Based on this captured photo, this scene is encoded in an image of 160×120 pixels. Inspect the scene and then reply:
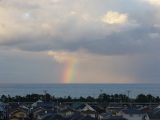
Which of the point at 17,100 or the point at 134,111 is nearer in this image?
the point at 134,111

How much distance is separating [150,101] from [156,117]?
85.7 feet

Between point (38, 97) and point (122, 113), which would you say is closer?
point (122, 113)

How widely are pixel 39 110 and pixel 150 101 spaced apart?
67.0ft

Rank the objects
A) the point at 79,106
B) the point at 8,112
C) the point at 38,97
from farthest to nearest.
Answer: the point at 38,97 → the point at 79,106 → the point at 8,112

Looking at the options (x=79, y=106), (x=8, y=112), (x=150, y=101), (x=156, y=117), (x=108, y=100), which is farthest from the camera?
(x=108, y=100)

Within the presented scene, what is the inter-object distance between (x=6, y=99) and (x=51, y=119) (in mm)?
34222

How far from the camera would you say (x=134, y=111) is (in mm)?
44000

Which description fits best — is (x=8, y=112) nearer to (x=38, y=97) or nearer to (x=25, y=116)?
(x=25, y=116)

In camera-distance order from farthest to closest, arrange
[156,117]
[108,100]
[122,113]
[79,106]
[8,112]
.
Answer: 1. [108,100]
2. [79,106]
3. [8,112]
4. [122,113]
5. [156,117]

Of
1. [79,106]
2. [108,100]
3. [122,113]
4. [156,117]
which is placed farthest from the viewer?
[108,100]

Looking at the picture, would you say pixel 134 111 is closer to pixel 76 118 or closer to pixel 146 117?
pixel 146 117

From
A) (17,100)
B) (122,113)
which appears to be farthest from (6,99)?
(122,113)

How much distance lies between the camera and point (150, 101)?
6169 centimetres

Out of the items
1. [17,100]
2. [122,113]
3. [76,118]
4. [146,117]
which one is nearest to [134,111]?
[122,113]
